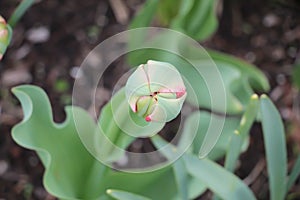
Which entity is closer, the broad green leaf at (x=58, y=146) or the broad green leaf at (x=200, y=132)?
the broad green leaf at (x=58, y=146)

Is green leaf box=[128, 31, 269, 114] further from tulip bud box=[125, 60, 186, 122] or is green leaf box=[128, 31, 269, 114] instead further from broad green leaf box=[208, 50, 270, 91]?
tulip bud box=[125, 60, 186, 122]

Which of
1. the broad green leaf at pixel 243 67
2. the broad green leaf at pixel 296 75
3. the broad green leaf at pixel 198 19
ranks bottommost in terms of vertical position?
the broad green leaf at pixel 296 75

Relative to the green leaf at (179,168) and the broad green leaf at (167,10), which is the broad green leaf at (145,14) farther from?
the green leaf at (179,168)

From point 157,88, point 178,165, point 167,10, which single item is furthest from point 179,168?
point 167,10

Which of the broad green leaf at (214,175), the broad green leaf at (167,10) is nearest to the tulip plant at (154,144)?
the broad green leaf at (214,175)

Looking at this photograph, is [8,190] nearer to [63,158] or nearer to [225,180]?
[63,158]

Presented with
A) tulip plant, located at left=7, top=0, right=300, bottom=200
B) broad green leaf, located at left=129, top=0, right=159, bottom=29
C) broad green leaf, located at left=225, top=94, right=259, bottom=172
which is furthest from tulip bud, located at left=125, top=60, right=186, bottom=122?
broad green leaf, located at left=129, top=0, right=159, bottom=29

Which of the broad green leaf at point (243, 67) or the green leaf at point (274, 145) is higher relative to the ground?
the green leaf at point (274, 145)
